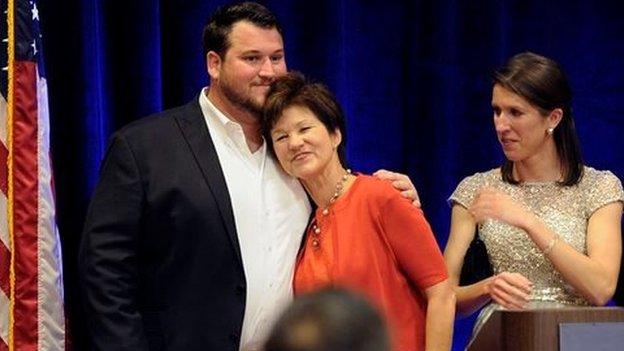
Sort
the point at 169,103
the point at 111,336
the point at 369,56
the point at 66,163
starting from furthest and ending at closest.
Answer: the point at 369,56 → the point at 169,103 → the point at 66,163 → the point at 111,336

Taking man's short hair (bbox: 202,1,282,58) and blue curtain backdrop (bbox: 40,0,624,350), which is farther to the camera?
blue curtain backdrop (bbox: 40,0,624,350)

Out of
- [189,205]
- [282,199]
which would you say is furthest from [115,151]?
[282,199]

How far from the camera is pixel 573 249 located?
2605mm

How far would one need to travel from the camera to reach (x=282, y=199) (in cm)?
249

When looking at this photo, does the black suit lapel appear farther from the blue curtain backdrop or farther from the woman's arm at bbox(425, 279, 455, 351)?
the blue curtain backdrop

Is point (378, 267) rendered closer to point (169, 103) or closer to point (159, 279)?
point (159, 279)

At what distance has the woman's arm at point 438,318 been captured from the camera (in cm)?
237

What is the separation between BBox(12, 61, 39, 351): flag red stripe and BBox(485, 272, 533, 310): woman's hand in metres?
1.10

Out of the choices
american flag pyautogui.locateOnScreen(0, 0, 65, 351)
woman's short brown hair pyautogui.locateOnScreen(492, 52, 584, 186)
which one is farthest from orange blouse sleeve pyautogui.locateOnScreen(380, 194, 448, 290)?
american flag pyautogui.locateOnScreen(0, 0, 65, 351)

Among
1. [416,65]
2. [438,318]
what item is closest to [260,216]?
[438,318]

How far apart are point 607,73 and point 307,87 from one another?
5.29 feet

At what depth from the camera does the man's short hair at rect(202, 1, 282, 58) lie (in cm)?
252

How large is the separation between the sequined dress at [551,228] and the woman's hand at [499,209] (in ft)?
0.37

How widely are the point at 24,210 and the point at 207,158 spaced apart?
51cm
